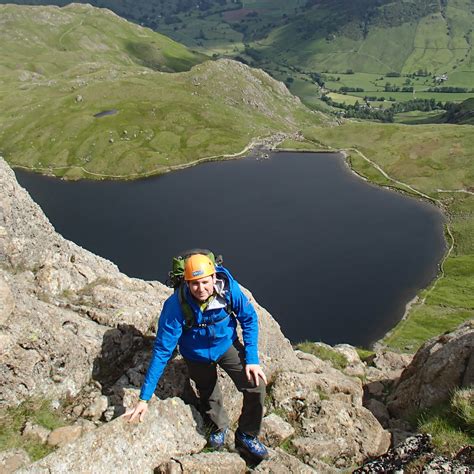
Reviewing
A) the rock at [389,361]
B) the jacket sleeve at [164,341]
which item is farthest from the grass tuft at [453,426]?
the rock at [389,361]

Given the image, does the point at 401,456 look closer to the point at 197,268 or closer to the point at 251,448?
the point at 251,448

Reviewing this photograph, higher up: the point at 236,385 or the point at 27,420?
the point at 236,385

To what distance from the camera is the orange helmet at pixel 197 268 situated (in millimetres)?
12203

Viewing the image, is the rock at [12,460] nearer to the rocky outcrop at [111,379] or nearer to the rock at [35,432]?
the rocky outcrop at [111,379]

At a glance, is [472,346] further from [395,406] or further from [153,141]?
[153,141]

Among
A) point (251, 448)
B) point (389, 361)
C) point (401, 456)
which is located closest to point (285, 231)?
point (389, 361)

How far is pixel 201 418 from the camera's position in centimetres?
1606

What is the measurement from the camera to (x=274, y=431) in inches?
688

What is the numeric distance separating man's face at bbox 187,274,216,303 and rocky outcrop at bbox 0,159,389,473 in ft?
17.6

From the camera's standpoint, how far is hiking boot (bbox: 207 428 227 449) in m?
15.1

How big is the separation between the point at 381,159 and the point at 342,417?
547 ft

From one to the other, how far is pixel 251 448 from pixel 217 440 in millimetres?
1252

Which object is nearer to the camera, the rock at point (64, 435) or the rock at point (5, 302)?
the rock at point (64, 435)

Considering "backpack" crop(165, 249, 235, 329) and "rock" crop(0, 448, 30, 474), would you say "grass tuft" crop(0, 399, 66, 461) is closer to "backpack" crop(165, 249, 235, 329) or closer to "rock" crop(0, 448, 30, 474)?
"rock" crop(0, 448, 30, 474)
